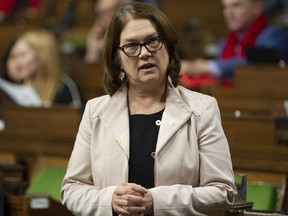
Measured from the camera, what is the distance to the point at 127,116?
7.84 ft

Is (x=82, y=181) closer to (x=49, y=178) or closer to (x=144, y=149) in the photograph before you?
(x=144, y=149)

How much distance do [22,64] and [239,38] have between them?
121cm

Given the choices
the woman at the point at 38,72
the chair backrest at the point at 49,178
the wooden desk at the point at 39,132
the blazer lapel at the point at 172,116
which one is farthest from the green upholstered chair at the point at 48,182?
the blazer lapel at the point at 172,116

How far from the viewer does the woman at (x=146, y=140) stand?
2.27m

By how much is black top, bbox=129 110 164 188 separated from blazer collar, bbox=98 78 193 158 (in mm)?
20

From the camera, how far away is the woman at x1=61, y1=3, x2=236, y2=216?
2.27m

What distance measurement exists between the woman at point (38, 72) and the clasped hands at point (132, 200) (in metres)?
2.56

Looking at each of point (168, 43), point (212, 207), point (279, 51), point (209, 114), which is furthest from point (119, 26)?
point (279, 51)

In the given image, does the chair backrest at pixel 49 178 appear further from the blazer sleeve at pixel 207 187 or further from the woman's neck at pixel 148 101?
the blazer sleeve at pixel 207 187

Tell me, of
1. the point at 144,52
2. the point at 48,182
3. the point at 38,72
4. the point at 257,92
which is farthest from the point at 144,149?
the point at 38,72

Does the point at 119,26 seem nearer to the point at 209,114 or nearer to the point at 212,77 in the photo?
the point at 209,114

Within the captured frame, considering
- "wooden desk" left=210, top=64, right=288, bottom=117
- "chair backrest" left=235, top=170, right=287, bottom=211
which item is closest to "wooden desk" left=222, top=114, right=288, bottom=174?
"chair backrest" left=235, top=170, right=287, bottom=211

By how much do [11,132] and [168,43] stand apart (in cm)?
200

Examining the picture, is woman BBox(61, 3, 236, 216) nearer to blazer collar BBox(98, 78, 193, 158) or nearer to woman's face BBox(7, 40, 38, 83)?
blazer collar BBox(98, 78, 193, 158)
